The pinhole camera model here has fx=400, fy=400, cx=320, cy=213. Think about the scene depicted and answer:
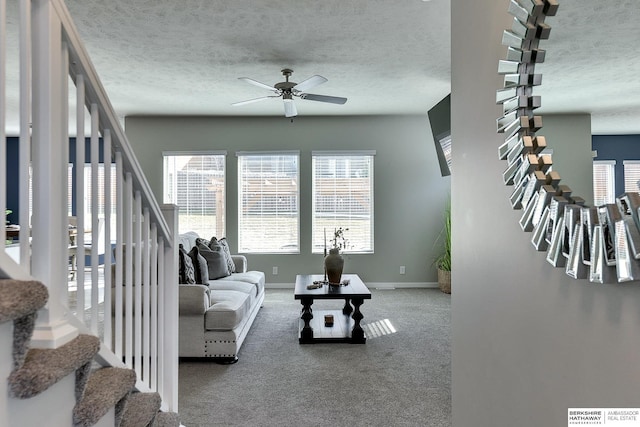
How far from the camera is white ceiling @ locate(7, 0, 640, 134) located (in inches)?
31.9

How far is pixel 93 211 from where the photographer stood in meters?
1.42

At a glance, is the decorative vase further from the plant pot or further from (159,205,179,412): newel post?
the plant pot

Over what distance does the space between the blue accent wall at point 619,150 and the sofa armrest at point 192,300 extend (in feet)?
9.78

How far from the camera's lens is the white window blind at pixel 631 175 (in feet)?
2.27

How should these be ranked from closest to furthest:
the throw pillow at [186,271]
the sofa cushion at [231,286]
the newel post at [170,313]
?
the newel post at [170,313] < the throw pillow at [186,271] < the sofa cushion at [231,286]

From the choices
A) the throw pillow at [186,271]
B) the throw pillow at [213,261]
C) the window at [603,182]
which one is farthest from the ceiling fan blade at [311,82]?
the window at [603,182]

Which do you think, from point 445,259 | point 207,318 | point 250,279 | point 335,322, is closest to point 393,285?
point 445,259

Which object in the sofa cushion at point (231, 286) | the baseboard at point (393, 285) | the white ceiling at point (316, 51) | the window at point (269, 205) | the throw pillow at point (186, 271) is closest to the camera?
the white ceiling at point (316, 51)

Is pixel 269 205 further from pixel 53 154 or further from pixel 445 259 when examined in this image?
pixel 53 154

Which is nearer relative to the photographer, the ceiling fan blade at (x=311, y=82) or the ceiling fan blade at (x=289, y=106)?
the ceiling fan blade at (x=311, y=82)

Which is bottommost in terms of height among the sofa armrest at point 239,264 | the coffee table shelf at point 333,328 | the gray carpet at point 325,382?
the gray carpet at point 325,382

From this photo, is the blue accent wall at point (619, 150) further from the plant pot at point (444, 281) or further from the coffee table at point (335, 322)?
the plant pot at point (444, 281)

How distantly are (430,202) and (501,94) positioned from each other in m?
5.47

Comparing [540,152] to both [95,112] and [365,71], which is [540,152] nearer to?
[95,112]
